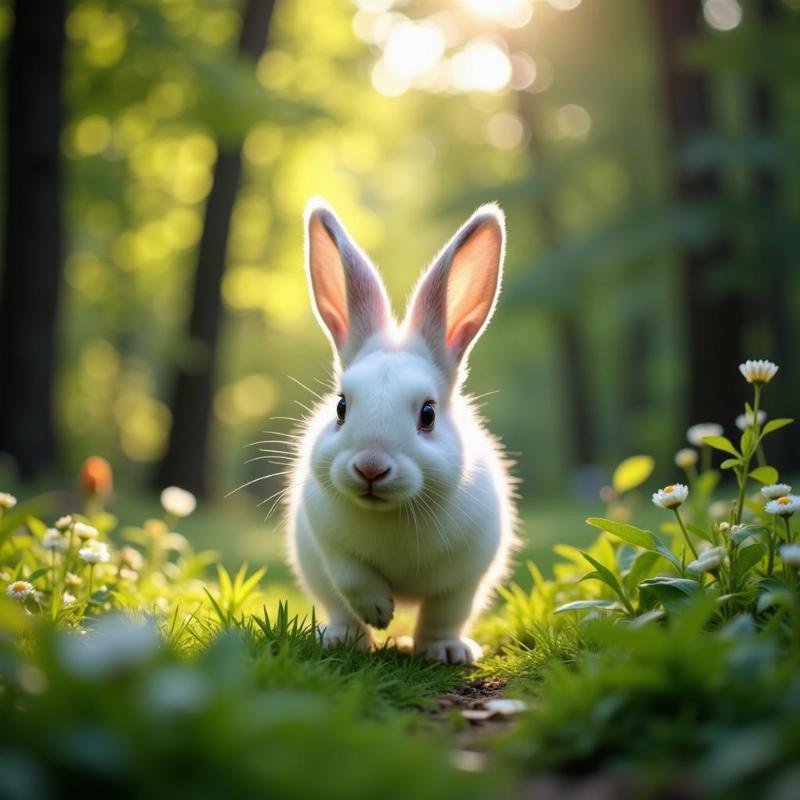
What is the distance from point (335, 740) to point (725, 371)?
8.16 metres

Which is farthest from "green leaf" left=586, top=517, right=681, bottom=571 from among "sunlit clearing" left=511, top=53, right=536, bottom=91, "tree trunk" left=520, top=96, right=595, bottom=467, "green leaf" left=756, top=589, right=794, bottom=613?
"sunlit clearing" left=511, top=53, right=536, bottom=91

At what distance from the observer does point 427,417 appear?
→ 3277 millimetres

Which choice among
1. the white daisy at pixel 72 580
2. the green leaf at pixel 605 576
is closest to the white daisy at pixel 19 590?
the white daisy at pixel 72 580

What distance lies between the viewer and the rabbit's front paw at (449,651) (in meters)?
3.47

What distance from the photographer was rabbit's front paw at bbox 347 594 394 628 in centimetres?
329

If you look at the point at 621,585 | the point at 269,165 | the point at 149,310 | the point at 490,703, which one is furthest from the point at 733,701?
the point at 149,310

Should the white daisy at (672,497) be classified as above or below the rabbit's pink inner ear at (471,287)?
below

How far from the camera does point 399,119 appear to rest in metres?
18.9

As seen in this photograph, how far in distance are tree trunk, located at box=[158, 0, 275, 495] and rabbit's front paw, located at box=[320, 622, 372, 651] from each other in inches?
308

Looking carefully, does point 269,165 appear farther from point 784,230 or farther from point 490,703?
point 490,703

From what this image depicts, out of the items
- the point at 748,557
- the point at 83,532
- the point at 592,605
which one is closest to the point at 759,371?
the point at 748,557

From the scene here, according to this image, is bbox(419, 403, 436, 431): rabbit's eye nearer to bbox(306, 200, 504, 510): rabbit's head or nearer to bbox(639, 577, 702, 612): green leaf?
bbox(306, 200, 504, 510): rabbit's head

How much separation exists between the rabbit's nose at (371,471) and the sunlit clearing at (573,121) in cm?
1582

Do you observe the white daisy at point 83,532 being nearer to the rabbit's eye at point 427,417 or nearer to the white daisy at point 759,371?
the rabbit's eye at point 427,417
